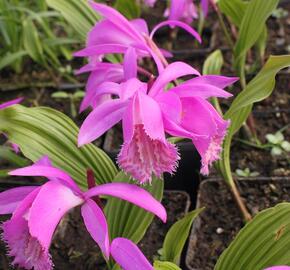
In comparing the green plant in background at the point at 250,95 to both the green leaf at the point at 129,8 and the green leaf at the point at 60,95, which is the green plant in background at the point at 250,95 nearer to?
the green leaf at the point at 129,8

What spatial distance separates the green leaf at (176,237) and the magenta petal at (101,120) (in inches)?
9.1

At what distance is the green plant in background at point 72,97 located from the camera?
208 centimetres

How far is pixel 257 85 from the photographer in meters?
1.08

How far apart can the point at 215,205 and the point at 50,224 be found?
0.79m

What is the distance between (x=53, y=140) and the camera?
1178 millimetres

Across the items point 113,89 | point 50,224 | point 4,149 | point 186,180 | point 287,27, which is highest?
point 113,89

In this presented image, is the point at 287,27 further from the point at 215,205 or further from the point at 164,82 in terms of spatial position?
the point at 164,82

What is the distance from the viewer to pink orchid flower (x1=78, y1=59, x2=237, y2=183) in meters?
0.91

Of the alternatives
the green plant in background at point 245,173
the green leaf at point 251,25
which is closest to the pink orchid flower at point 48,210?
the green leaf at point 251,25

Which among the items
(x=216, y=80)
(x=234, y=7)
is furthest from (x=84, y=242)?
(x=234, y=7)

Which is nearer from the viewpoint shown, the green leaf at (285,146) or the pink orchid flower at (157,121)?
the pink orchid flower at (157,121)

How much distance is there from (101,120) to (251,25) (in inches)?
23.9

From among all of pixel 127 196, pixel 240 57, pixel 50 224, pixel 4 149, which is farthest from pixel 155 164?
pixel 4 149

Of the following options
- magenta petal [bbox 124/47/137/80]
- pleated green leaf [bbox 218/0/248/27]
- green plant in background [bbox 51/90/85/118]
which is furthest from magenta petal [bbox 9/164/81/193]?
green plant in background [bbox 51/90/85/118]
